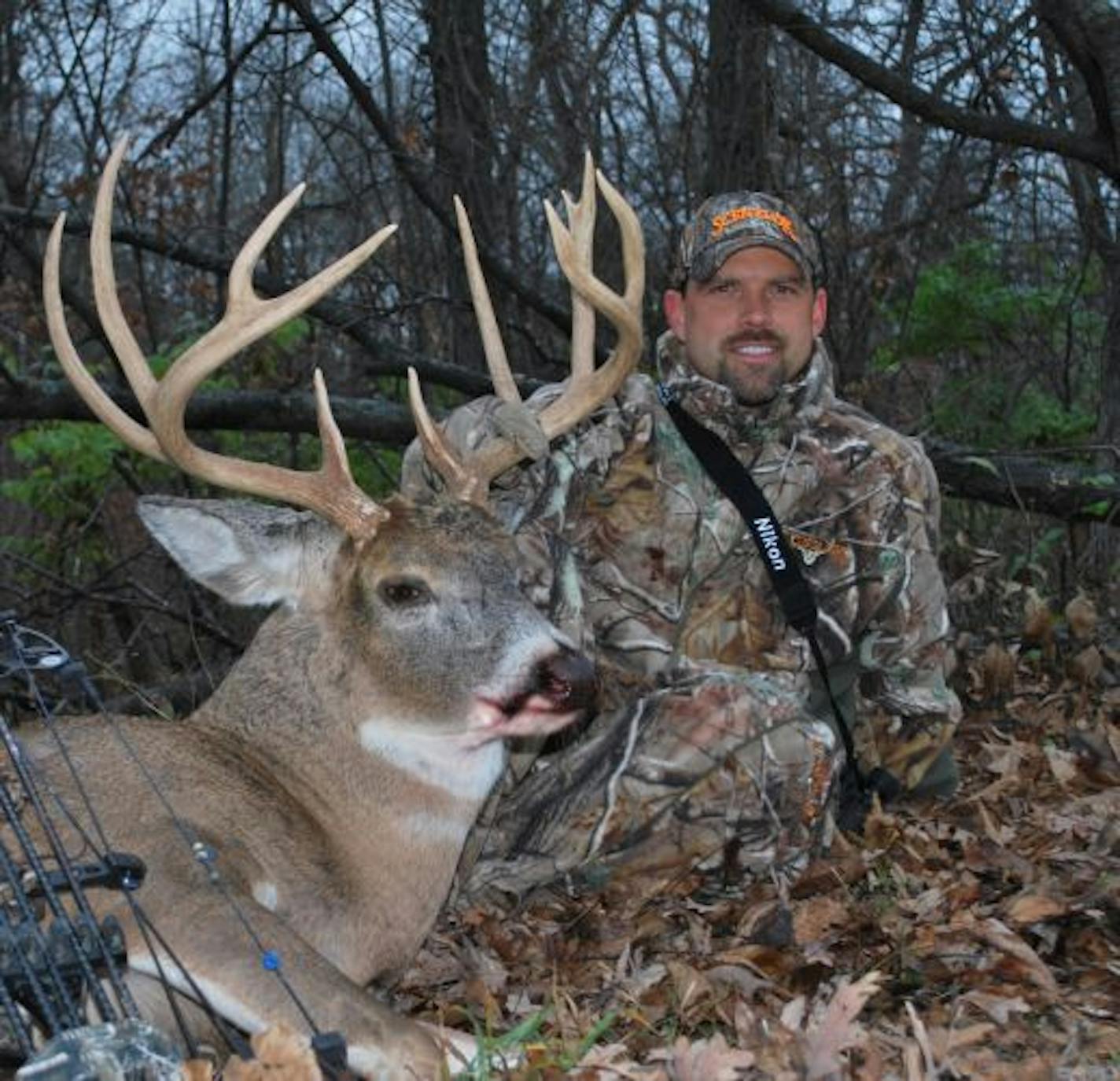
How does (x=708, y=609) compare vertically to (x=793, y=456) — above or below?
below

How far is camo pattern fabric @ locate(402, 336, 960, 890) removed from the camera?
192 inches

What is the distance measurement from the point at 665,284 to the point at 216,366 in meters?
5.14

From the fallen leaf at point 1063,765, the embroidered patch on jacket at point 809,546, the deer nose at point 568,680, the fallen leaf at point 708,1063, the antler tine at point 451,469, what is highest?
the antler tine at point 451,469

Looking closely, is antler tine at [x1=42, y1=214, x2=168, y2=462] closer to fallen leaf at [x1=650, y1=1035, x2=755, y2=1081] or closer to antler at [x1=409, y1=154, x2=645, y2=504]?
antler at [x1=409, y1=154, x2=645, y2=504]

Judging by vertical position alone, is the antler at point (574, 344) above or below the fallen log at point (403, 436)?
above

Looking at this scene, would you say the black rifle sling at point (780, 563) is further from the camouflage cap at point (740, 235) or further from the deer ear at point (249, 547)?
the deer ear at point (249, 547)

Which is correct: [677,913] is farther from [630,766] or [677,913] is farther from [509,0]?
[509,0]

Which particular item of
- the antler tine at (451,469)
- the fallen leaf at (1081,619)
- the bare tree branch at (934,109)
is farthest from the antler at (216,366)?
the fallen leaf at (1081,619)

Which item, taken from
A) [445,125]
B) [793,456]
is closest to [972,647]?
[793,456]

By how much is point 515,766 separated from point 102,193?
2.10 metres

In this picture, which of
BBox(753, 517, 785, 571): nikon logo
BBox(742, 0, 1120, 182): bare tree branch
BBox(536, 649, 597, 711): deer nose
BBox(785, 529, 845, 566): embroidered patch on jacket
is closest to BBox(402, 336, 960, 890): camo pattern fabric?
BBox(785, 529, 845, 566): embroidered patch on jacket

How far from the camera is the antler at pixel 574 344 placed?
15.0 ft

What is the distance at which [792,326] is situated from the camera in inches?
218

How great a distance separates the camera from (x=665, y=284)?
8891mm
